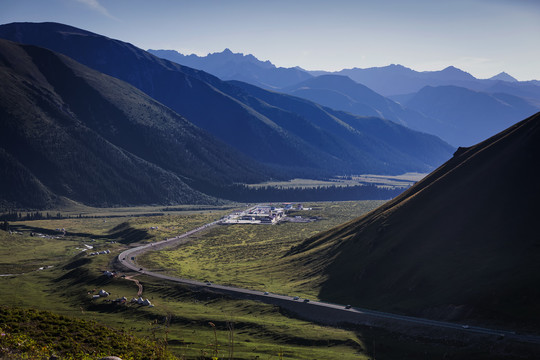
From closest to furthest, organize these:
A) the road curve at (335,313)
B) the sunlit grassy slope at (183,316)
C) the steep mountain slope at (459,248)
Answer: the road curve at (335,313)
the sunlit grassy slope at (183,316)
the steep mountain slope at (459,248)

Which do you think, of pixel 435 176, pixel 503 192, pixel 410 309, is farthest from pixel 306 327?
pixel 435 176

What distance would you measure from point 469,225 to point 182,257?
10793 centimetres

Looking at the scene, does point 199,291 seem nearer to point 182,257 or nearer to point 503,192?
point 182,257

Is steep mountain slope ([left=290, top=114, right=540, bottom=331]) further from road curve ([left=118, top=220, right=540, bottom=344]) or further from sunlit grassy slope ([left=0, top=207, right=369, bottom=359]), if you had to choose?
sunlit grassy slope ([left=0, top=207, right=369, bottom=359])

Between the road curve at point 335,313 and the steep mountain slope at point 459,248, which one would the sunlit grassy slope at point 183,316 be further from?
the steep mountain slope at point 459,248

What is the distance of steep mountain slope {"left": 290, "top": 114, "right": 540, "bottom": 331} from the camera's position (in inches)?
4109

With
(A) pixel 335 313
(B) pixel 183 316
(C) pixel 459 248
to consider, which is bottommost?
(B) pixel 183 316

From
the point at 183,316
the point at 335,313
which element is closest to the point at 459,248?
the point at 335,313

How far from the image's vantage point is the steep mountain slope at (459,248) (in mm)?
104375

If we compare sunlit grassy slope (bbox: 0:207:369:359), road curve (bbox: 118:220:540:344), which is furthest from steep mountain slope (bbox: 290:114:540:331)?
sunlit grassy slope (bbox: 0:207:369:359)

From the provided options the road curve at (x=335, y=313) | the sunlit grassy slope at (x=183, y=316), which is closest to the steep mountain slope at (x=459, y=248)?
the road curve at (x=335, y=313)

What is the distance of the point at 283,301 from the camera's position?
12256 cm

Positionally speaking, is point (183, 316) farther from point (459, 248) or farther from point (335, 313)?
point (459, 248)

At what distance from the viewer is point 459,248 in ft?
415
